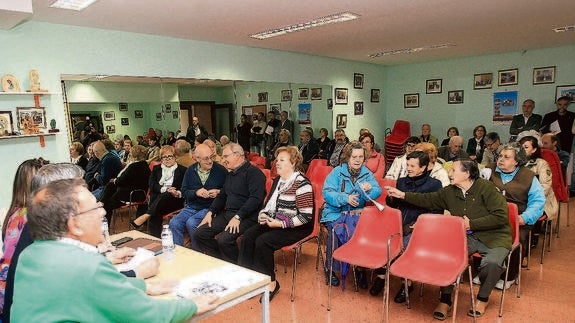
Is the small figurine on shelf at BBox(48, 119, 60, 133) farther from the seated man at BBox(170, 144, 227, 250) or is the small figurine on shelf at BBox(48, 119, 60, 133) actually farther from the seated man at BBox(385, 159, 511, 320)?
the seated man at BBox(385, 159, 511, 320)

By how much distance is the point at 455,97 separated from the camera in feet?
28.2

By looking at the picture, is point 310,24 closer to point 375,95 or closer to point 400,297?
point 400,297

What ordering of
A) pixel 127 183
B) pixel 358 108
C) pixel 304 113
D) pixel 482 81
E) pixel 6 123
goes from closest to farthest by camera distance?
pixel 6 123, pixel 127 183, pixel 304 113, pixel 482 81, pixel 358 108

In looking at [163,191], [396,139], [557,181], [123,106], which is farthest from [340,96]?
[163,191]

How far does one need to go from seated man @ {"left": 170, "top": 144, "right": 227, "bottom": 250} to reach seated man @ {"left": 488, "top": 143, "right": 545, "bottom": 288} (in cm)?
273

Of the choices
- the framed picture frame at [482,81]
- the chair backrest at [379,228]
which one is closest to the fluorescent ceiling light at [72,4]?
the chair backrest at [379,228]

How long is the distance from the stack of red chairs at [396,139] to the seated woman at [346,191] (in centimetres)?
542

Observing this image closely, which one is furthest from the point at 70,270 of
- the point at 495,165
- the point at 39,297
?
the point at 495,165

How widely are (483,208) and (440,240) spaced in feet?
1.44

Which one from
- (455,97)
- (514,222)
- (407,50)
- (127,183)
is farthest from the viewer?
(455,97)

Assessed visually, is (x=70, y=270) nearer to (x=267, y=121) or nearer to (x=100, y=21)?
(x=100, y=21)

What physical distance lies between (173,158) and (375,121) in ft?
20.0

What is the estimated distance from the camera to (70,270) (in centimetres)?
124

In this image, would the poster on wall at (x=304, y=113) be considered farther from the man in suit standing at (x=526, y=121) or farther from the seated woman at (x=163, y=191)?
the man in suit standing at (x=526, y=121)
